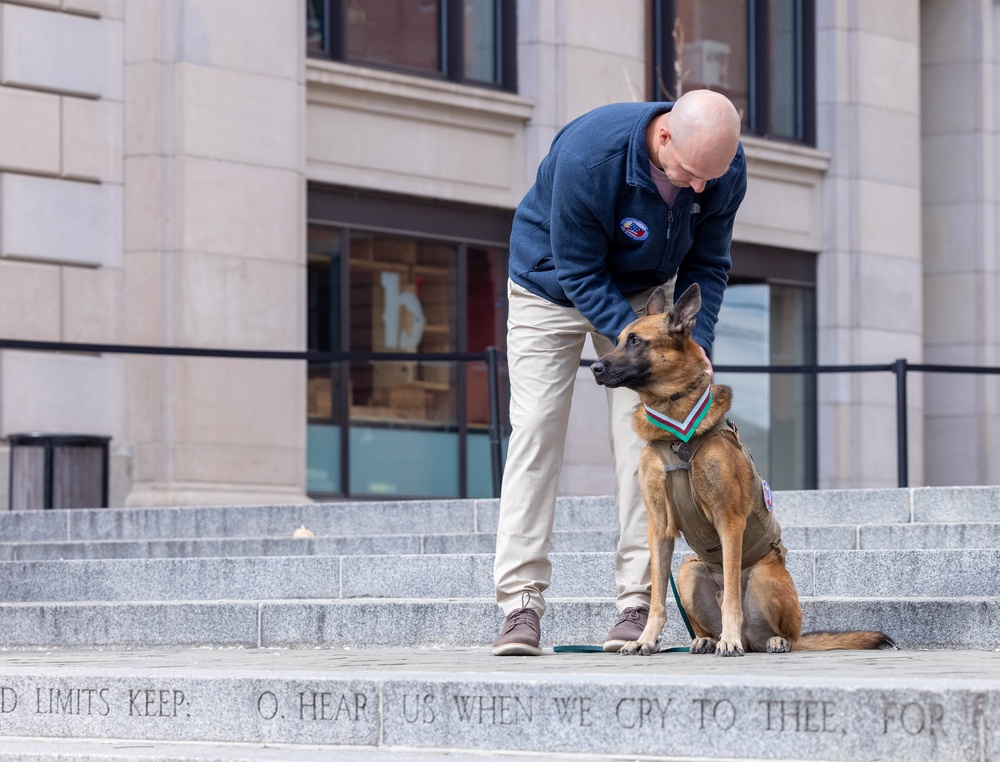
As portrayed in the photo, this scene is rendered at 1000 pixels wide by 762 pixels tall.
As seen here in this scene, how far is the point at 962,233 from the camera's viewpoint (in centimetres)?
2038

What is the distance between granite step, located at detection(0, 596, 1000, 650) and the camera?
21.4ft

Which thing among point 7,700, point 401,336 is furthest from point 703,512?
point 401,336

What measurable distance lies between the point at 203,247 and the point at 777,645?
8.64 meters

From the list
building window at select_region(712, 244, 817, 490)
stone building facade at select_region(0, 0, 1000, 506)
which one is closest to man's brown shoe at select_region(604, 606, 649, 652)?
stone building facade at select_region(0, 0, 1000, 506)

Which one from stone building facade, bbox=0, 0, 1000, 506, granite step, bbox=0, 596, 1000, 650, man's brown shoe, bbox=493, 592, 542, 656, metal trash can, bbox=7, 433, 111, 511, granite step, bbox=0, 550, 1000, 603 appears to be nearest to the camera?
man's brown shoe, bbox=493, 592, 542, 656

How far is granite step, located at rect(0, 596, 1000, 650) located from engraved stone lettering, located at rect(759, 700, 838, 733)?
2097 mm

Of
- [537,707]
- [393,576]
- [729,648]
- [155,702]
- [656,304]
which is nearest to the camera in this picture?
[537,707]

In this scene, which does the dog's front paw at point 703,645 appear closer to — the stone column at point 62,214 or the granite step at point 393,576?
the granite step at point 393,576

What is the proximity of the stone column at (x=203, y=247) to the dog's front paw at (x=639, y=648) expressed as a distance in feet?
26.5

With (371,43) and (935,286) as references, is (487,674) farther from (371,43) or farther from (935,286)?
(935,286)

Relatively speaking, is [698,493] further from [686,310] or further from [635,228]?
[635,228]

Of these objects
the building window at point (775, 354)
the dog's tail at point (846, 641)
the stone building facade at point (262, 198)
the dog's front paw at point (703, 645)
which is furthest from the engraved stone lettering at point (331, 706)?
the building window at point (775, 354)

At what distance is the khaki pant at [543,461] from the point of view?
6414 mm

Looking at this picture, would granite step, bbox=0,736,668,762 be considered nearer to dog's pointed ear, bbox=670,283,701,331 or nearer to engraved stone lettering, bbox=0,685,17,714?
engraved stone lettering, bbox=0,685,17,714
